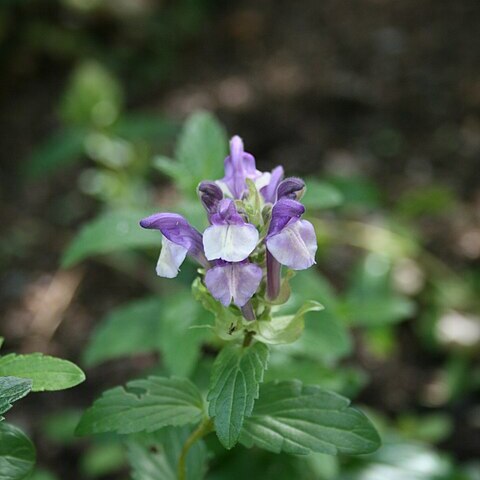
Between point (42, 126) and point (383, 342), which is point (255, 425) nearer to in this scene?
point (383, 342)

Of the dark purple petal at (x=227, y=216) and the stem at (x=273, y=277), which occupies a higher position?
the dark purple petal at (x=227, y=216)

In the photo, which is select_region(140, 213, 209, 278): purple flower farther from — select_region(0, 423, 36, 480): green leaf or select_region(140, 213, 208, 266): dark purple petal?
select_region(0, 423, 36, 480): green leaf

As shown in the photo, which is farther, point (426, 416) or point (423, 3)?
point (423, 3)

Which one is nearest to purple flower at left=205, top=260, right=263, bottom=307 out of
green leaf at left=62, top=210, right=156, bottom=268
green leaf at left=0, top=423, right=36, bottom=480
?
green leaf at left=0, top=423, right=36, bottom=480

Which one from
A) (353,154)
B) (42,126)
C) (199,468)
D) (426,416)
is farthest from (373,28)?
(199,468)

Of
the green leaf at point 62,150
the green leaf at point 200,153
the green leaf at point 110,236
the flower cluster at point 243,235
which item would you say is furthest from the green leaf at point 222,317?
the green leaf at point 62,150

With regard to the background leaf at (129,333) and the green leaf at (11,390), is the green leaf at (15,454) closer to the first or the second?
the green leaf at (11,390)
